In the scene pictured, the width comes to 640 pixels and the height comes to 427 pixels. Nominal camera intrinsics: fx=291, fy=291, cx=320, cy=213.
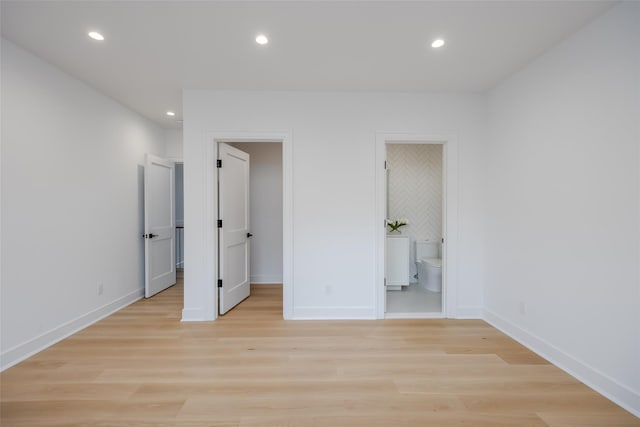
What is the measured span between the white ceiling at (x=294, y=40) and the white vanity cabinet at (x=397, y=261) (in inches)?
81.2

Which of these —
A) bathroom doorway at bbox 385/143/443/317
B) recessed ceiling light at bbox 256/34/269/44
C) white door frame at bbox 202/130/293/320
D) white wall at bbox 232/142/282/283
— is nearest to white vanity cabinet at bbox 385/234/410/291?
bathroom doorway at bbox 385/143/443/317

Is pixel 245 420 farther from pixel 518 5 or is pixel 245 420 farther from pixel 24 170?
pixel 518 5

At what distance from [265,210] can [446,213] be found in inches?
111

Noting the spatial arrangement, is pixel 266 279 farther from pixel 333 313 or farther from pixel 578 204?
pixel 578 204

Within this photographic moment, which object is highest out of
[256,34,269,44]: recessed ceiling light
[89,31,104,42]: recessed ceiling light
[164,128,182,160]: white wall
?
[89,31,104,42]: recessed ceiling light

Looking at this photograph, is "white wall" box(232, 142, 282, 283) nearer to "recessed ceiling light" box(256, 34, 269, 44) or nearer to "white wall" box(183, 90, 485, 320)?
"white wall" box(183, 90, 485, 320)

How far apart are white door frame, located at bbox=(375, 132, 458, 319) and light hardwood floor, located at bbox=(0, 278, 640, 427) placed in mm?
340

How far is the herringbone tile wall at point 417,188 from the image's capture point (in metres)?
4.79

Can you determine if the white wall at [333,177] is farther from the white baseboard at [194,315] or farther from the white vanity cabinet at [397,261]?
the white vanity cabinet at [397,261]

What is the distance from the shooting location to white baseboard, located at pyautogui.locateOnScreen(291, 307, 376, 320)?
3.25m

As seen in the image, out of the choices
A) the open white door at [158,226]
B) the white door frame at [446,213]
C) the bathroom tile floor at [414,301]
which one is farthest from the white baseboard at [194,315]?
the bathroom tile floor at [414,301]

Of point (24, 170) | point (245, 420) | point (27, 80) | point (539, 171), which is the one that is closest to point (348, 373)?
point (245, 420)

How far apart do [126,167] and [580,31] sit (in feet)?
15.5

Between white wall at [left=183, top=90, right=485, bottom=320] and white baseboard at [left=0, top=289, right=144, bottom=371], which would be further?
white wall at [left=183, top=90, right=485, bottom=320]
